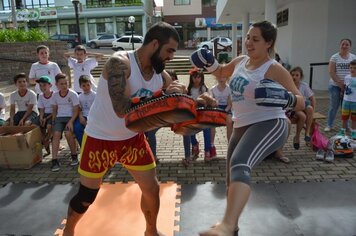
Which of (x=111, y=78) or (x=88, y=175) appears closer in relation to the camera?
(x=111, y=78)

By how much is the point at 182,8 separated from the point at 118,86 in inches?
1413

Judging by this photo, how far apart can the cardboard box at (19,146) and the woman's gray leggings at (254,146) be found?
338 centimetres

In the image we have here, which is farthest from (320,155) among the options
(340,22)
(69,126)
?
(340,22)

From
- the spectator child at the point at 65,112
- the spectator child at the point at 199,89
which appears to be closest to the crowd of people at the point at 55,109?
the spectator child at the point at 65,112

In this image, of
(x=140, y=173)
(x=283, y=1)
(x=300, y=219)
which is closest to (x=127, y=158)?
(x=140, y=173)

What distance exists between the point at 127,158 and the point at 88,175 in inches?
12.0

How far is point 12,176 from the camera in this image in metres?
4.50

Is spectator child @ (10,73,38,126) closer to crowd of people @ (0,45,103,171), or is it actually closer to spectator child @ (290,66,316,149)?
crowd of people @ (0,45,103,171)

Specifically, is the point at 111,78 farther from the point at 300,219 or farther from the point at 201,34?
the point at 201,34

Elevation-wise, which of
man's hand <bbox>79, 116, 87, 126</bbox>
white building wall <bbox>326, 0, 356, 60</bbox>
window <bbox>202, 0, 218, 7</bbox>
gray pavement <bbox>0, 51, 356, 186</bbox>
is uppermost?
window <bbox>202, 0, 218, 7</bbox>

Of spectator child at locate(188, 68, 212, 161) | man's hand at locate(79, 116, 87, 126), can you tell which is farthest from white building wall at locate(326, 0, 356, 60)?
man's hand at locate(79, 116, 87, 126)

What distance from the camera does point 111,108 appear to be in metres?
2.31

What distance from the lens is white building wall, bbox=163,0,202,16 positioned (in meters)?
36.0

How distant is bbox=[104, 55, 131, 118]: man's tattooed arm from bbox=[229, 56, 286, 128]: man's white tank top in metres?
0.89
